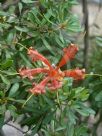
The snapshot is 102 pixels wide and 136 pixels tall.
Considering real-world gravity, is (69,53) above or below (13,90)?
above

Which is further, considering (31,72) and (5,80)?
(5,80)

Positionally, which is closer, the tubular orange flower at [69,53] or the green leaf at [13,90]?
the tubular orange flower at [69,53]

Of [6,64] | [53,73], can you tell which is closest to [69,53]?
[53,73]

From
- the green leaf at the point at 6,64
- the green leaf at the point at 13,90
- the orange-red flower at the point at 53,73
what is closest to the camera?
the orange-red flower at the point at 53,73

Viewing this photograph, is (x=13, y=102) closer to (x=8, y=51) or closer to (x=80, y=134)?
(x=8, y=51)

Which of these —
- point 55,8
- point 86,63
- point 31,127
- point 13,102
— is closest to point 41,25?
point 55,8

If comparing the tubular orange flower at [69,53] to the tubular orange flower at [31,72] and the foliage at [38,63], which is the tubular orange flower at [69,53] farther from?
the foliage at [38,63]

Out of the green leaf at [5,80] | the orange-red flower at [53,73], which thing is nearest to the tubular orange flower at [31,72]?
the orange-red flower at [53,73]

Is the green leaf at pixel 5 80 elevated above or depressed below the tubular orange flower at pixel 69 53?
below

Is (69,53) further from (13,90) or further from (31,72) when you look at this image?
(13,90)
